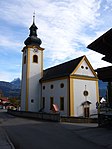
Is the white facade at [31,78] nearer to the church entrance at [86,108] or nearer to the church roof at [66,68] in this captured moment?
the church roof at [66,68]

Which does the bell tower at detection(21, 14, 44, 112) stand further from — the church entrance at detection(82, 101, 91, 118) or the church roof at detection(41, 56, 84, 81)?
the church entrance at detection(82, 101, 91, 118)

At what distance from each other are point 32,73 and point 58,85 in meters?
7.51

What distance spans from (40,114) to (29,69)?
1127 centimetres

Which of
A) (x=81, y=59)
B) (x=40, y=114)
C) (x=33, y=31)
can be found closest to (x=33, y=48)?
(x=33, y=31)

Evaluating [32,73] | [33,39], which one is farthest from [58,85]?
[33,39]

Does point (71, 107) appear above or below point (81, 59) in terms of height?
below

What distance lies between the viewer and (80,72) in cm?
3284

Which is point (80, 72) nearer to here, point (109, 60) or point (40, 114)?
point (40, 114)

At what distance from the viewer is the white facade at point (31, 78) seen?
38469 mm

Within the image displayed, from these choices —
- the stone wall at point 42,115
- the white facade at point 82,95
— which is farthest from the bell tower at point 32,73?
the white facade at point 82,95

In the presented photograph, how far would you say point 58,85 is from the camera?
33844mm

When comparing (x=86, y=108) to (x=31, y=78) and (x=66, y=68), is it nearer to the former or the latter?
(x=66, y=68)

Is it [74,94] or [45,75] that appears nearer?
[74,94]

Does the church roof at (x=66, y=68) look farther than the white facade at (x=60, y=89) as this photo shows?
Yes
